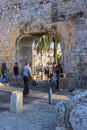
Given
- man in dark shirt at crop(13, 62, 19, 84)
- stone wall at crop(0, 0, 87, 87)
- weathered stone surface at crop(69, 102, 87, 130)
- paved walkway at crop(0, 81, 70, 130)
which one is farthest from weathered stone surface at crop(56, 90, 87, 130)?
man in dark shirt at crop(13, 62, 19, 84)

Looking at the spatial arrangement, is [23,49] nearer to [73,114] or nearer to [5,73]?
[5,73]

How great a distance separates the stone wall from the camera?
14.1m

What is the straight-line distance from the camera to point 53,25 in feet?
49.5

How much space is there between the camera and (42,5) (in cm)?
1556

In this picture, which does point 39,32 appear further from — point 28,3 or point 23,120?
point 23,120

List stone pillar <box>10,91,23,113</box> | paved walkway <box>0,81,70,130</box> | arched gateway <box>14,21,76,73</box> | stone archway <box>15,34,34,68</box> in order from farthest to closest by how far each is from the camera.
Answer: stone archway <box>15,34,34,68</box> → arched gateway <box>14,21,76,73</box> → stone pillar <box>10,91,23,113</box> → paved walkway <box>0,81,70,130</box>

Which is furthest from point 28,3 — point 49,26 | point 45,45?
point 45,45

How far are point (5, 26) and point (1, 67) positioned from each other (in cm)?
256

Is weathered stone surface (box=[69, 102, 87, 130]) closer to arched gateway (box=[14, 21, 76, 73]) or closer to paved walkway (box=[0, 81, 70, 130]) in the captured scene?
paved walkway (box=[0, 81, 70, 130])

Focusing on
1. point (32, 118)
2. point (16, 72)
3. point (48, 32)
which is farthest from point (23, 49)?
point (32, 118)

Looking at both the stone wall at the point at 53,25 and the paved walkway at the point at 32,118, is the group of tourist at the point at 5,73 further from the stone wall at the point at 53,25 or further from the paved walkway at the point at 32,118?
the paved walkway at the point at 32,118

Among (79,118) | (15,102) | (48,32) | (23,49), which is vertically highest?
(48,32)

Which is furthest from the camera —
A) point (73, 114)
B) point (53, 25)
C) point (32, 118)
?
point (53, 25)

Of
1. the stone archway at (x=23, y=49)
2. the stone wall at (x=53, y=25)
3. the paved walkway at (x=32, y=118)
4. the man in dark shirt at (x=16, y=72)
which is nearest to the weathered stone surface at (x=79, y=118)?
the paved walkway at (x=32, y=118)
